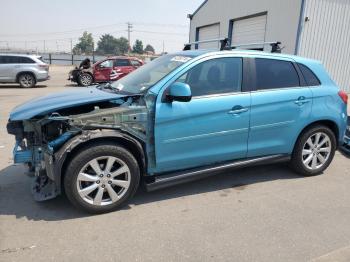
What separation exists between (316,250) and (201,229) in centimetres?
106

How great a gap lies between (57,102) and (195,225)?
1990mm

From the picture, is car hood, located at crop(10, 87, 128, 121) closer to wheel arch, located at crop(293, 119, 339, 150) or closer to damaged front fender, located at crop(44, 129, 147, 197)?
damaged front fender, located at crop(44, 129, 147, 197)

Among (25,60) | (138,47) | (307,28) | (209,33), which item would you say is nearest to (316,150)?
(307,28)

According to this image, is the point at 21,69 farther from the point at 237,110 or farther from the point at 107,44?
the point at 107,44

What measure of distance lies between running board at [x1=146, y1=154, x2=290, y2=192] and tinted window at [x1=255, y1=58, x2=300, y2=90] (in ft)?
3.12

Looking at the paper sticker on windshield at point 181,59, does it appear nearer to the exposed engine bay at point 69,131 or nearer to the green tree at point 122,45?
the exposed engine bay at point 69,131

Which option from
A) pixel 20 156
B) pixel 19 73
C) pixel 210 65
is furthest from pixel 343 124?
pixel 19 73

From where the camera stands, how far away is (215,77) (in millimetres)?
3863

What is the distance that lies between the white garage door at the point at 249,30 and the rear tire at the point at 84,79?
25.7 feet

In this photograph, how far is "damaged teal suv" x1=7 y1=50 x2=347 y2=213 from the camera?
10.9 feet

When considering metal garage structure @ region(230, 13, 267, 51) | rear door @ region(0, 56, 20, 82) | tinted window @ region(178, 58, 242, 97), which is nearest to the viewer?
tinted window @ region(178, 58, 242, 97)

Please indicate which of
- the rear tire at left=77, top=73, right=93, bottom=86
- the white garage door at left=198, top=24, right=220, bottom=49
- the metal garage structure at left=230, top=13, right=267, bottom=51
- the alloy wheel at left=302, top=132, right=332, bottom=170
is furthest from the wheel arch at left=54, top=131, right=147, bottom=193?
the white garage door at left=198, top=24, right=220, bottom=49

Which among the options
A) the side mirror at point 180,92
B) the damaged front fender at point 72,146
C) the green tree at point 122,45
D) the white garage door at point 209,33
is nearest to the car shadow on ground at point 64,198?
the damaged front fender at point 72,146

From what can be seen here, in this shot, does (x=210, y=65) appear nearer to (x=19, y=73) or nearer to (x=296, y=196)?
(x=296, y=196)
